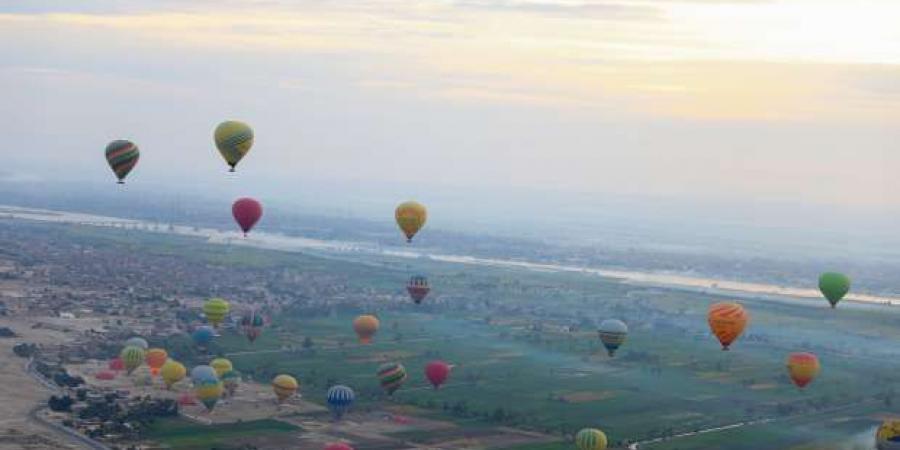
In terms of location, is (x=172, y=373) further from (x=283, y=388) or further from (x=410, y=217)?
(x=410, y=217)

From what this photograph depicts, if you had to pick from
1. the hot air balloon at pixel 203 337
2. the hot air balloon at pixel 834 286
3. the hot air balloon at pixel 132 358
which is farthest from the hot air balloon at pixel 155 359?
the hot air balloon at pixel 834 286

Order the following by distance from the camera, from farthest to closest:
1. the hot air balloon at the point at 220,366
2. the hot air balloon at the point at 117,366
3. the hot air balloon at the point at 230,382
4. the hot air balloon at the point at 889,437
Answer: the hot air balloon at the point at 117,366 < the hot air balloon at the point at 220,366 < the hot air balloon at the point at 230,382 < the hot air balloon at the point at 889,437

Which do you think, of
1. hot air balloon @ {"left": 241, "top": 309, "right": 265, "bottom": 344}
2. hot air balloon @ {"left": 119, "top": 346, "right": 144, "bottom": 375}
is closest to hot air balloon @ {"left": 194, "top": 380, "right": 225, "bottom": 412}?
hot air balloon @ {"left": 119, "top": 346, "right": 144, "bottom": 375}

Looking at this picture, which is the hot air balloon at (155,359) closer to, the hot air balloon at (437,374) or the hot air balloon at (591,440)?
the hot air balloon at (437,374)

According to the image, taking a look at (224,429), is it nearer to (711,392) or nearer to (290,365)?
(290,365)

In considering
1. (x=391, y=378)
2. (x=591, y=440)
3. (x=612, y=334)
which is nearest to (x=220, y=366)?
(x=391, y=378)

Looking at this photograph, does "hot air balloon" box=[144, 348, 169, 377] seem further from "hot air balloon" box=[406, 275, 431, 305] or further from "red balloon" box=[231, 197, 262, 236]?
"hot air balloon" box=[406, 275, 431, 305]

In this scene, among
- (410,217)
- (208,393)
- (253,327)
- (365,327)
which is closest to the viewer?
(208,393)
